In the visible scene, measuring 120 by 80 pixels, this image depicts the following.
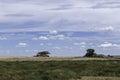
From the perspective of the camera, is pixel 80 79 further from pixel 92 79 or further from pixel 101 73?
pixel 101 73

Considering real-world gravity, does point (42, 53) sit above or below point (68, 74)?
above

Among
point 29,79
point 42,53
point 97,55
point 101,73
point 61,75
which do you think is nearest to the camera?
point 29,79

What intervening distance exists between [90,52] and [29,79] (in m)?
92.3

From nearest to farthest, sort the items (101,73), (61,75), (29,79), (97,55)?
(29,79), (61,75), (101,73), (97,55)

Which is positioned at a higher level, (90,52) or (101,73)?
(90,52)

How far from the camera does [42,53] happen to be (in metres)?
160

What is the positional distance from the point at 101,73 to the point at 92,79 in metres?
10.8

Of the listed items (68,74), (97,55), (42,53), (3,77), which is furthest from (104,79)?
(42,53)

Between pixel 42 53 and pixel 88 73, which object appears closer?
pixel 88 73

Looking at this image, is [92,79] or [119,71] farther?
[119,71]

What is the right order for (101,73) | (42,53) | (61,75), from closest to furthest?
(61,75) → (101,73) → (42,53)

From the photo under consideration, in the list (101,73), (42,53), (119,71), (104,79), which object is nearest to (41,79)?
(104,79)

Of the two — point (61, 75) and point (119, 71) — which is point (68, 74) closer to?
point (61, 75)

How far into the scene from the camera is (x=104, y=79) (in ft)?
159
